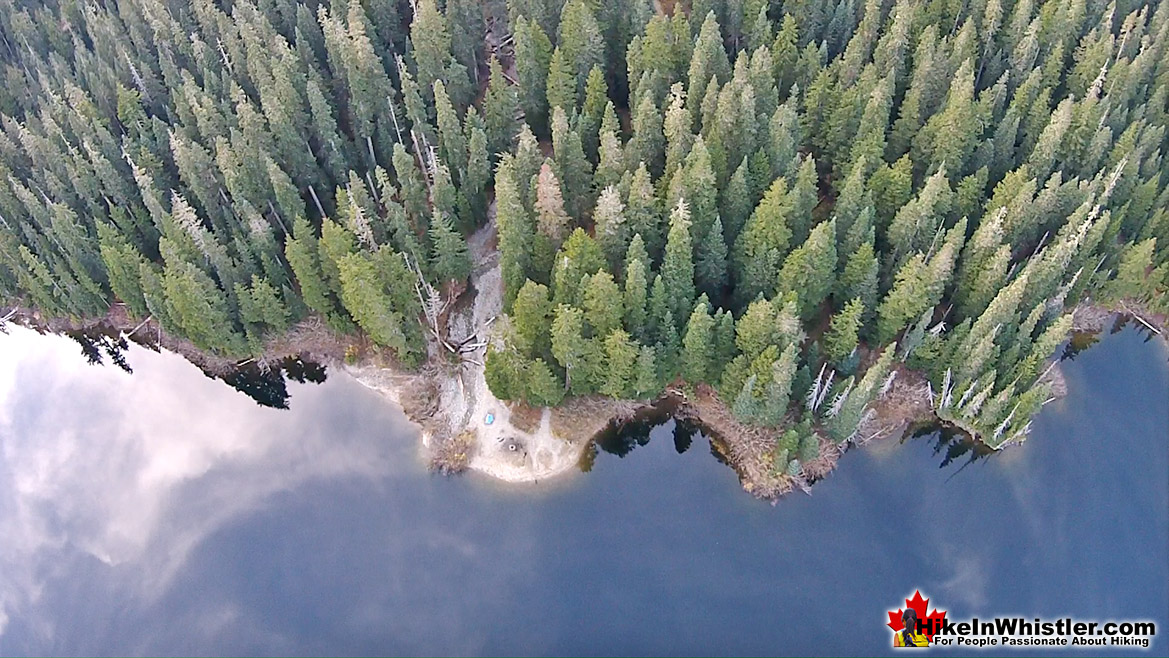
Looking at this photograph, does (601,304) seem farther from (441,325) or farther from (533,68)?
(533,68)

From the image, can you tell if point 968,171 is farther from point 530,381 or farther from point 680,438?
point 530,381

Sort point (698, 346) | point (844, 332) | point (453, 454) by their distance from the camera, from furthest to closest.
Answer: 1. point (453, 454)
2. point (844, 332)
3. point (698, 346)

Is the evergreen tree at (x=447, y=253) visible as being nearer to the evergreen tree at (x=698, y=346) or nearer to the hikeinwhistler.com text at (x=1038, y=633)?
the evergreen tree at (x=698, y=346)

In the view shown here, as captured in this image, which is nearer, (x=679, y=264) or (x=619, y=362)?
(x=619, y=362)

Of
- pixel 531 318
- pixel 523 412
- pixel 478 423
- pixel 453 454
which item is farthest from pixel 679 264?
pixel 453 454

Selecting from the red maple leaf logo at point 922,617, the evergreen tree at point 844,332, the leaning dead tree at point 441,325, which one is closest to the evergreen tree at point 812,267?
the evergreen tree at point 844,332

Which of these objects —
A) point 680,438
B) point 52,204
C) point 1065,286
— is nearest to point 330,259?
point 52,204
